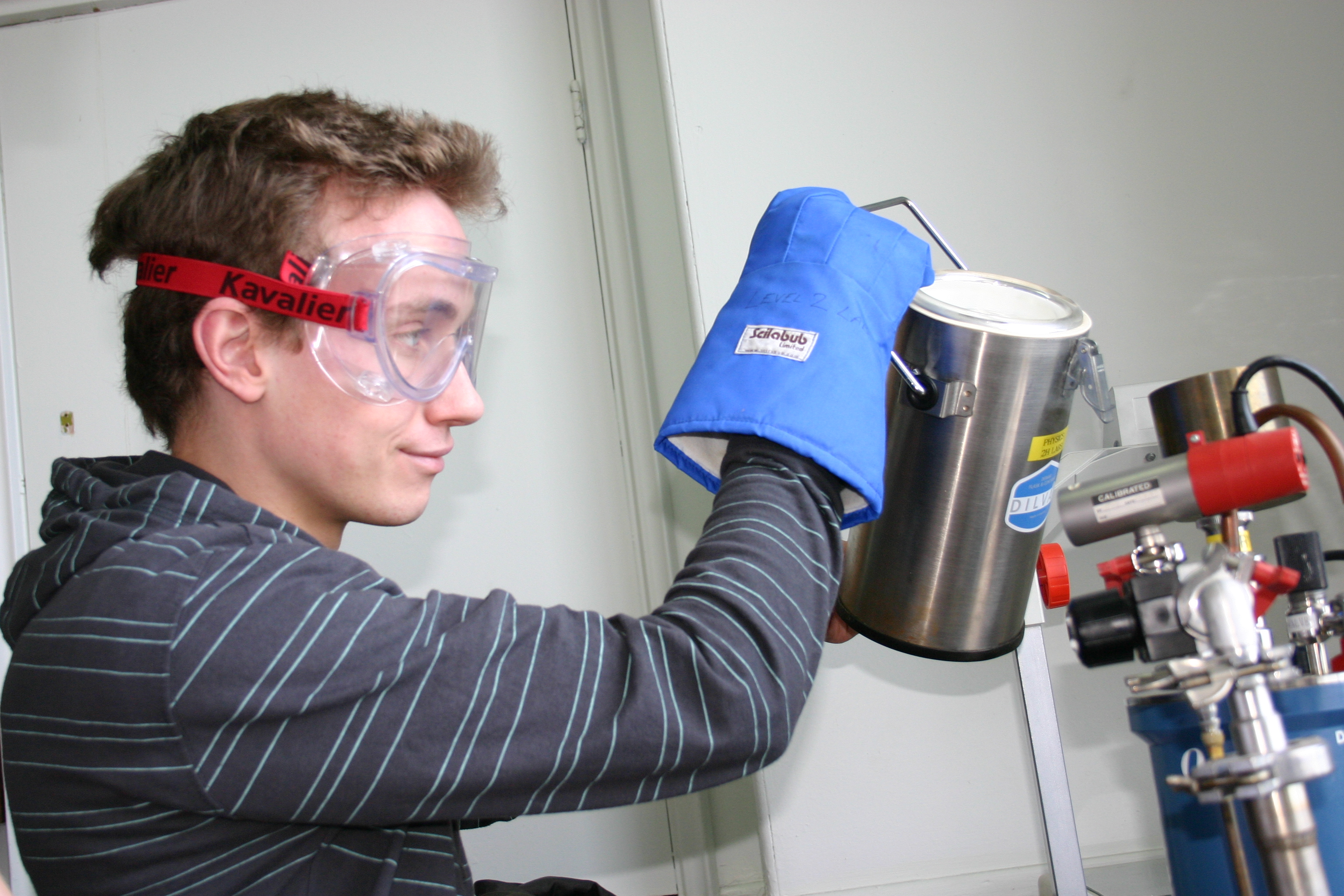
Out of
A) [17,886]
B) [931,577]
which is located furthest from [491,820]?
[17,886]

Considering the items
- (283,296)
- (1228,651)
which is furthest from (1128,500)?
(283,296)

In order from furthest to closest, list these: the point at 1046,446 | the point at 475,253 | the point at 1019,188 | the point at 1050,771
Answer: the point at 475,253 → the point at 1019,188 → the point at 1050,771 → the point at 1046,446

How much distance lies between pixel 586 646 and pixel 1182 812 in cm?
Result: 55

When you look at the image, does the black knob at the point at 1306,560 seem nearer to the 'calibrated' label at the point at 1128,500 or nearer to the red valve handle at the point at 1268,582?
the red valve handle at the point at 1268,582

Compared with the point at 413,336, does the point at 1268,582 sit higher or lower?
lower

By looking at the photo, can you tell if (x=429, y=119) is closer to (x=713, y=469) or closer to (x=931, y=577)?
(x=713, y=469)

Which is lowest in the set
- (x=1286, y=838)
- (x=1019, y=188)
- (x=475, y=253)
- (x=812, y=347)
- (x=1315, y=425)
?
(x=1286, y=838)

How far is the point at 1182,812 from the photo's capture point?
2.54 feet

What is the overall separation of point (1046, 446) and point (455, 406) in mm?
512

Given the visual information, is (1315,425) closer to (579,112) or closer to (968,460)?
(968,460)

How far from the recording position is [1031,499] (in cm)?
83

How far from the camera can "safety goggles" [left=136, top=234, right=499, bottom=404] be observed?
0.71 m

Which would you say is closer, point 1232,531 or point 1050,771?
point 1232,531

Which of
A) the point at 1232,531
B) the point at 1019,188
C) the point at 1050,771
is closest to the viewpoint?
the point at 1232,531
